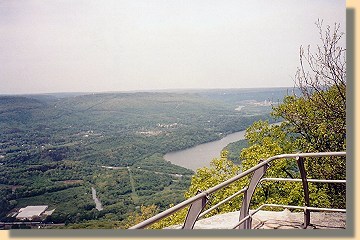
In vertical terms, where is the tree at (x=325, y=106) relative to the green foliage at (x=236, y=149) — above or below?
above

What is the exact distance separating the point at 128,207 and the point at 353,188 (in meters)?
14.7

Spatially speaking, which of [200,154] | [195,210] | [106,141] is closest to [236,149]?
[200,154]

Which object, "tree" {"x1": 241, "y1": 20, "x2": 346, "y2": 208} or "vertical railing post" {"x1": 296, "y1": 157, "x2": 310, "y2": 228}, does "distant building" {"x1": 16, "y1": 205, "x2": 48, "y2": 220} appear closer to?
"tree" {"x1": 241, "y1": 20, "x2": 346, "y2": 208}

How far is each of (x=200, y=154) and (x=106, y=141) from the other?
21.6ft

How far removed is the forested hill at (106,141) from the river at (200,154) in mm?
323

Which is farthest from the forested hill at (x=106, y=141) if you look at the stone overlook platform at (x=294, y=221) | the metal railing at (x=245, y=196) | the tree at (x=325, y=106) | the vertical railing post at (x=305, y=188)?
the metal railing at (x=245, y=196)

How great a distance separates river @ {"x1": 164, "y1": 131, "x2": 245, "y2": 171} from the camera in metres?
15.5

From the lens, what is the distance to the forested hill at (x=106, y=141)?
51.8 ft

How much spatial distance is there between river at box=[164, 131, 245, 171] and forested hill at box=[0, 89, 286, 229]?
323mm

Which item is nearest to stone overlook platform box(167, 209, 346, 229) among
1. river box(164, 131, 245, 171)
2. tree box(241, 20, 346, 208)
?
tree box(241, 20, 346, 208)

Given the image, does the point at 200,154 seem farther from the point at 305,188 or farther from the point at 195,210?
the point at 195,210

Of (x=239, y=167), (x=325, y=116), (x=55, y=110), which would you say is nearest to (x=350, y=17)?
(x=325, y=116)

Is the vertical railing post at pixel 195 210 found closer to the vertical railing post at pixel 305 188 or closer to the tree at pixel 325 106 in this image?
the vertical railing post at pixel 305 188

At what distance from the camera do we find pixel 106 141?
21.6m
